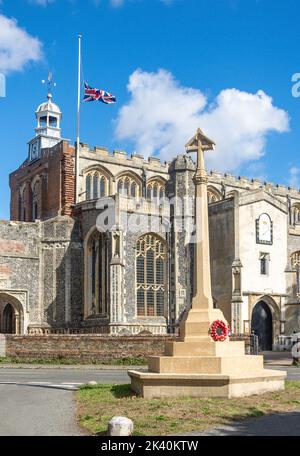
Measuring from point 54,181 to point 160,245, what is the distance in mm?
8986

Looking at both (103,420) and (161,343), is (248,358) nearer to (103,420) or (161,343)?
(103,420)

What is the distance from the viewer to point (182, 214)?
38062mm

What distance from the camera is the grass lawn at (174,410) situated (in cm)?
1007

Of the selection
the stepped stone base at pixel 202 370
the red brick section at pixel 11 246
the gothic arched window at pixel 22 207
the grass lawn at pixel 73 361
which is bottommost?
the grass lawn at pixel 73 361

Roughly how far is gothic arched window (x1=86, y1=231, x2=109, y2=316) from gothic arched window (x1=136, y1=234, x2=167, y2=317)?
1860 mm

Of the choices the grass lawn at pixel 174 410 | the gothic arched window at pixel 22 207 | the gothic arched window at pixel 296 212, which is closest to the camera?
the grass lawn at pixel 174 410

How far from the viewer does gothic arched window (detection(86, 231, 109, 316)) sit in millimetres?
35406

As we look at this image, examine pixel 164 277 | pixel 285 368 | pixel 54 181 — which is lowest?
pixel 285 368

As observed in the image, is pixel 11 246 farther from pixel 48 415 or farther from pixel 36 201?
pixel 48 415

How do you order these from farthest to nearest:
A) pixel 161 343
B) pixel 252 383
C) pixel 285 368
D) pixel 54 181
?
pixel 54 181
pixel 161 343
pixel 285 368
pixel 252 383

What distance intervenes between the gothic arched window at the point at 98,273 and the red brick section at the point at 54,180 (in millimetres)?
3733

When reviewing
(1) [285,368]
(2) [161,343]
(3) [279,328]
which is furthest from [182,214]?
(1) [285,368]

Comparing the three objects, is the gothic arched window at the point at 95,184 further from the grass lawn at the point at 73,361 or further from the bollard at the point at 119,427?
the bollard at the point at 119,427

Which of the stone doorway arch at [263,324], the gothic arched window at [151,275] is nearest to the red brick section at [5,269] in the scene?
the gothic arched window at [151,275]
